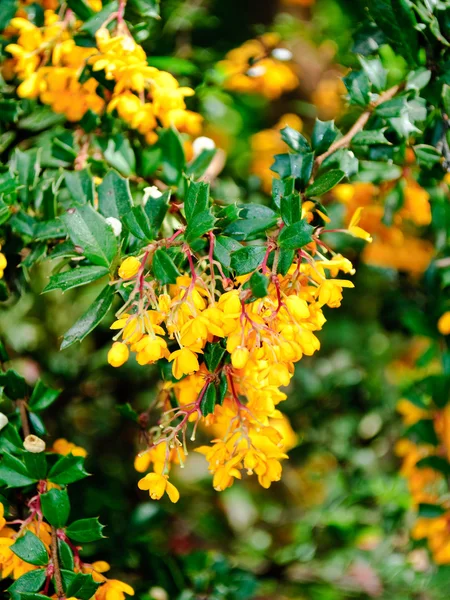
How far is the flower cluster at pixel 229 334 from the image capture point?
26.7 inches

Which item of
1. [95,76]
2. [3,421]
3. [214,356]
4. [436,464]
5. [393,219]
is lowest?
[436,464]

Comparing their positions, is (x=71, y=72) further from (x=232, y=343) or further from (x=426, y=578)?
(x=426, y=578)

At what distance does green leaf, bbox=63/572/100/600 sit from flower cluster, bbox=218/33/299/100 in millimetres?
972

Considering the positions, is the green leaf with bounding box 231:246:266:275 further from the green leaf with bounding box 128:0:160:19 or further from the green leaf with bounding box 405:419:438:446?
the green leaf with bounding box 405:419:438:446

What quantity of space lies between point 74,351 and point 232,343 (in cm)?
110

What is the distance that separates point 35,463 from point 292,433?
0.85 metres

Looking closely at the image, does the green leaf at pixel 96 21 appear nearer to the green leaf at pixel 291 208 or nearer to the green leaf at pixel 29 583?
the green leaf at pixel 291 208

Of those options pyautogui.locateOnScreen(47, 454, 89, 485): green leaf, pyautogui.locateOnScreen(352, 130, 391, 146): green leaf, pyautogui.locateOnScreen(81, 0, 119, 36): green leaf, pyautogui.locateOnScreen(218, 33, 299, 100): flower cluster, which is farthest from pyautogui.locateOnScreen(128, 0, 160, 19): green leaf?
pyautogui.locateOnScreen(47, 454, 89, 485): green leaf

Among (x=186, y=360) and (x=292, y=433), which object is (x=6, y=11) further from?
(x=292, y=433)

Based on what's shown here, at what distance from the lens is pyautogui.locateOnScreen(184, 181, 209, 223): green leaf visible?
70 centimetres

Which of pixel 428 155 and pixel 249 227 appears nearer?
pixel 249 227

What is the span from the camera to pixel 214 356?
73 centimetres

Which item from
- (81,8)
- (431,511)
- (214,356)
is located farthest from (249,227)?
(431,511)

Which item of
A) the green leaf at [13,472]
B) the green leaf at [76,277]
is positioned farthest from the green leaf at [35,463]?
the green leaf at [76,277]
